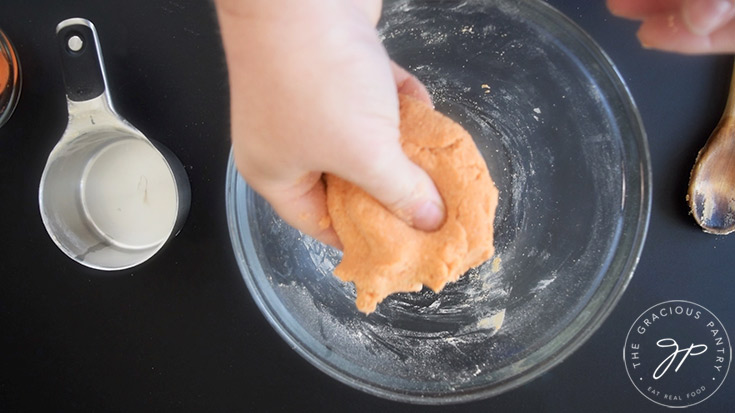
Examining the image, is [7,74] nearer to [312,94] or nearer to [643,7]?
[312,94]

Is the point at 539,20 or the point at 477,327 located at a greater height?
the point at 539,20

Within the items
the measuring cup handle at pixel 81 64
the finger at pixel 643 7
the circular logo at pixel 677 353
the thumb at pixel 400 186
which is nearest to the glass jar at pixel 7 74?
the measuring cup handle at pixel 81 64

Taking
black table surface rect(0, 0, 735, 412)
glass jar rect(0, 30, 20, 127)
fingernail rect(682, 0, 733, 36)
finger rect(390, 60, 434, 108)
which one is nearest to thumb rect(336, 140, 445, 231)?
finger rect(390, 60, 434, 108)

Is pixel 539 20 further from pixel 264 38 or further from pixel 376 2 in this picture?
pixel 264 38

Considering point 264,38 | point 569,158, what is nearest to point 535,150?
point 569,158

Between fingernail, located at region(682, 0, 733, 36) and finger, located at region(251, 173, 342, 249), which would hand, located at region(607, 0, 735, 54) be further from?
finger, located at region(251, 173, 342, 249)

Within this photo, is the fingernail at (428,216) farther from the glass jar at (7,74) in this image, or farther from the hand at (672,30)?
the glass jar at (7,74)

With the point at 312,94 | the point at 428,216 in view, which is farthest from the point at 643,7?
the point at 312,94
